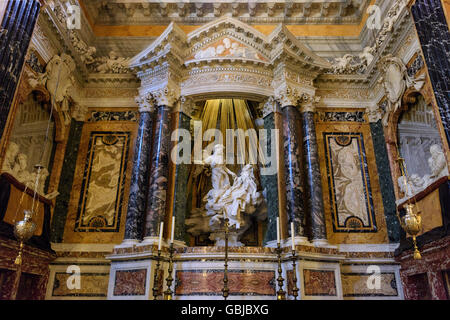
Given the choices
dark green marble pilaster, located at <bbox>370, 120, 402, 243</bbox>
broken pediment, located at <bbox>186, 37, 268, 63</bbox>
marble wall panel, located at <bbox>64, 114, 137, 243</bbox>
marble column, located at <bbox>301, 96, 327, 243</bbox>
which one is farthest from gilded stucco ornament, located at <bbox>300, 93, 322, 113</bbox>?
marble wall panel, located at <bbox>64, 114, 137, 243</bbox>

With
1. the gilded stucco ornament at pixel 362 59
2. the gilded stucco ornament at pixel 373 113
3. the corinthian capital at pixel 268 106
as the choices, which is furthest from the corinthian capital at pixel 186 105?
the gilded stucco ornament at pixel 373 113

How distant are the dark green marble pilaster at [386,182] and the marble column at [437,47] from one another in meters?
2.85

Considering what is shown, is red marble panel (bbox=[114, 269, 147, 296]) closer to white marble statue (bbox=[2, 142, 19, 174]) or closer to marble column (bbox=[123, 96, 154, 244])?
marble column (bbox=[123, 96, 154, 244])

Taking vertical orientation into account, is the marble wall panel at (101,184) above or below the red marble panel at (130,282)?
above

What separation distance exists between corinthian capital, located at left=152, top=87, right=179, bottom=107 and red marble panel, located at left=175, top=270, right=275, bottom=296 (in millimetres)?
3721

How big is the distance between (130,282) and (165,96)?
4.01 metres

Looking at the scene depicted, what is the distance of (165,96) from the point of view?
829cm

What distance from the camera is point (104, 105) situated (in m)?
9.20

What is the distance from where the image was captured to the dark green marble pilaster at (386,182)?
7918mm

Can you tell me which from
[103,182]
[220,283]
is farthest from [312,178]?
[103,182]

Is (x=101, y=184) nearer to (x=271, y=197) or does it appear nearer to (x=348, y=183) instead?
(x=271, y=197)

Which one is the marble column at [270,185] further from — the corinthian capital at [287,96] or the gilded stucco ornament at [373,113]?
the gilded stucco ornament at [373,113]

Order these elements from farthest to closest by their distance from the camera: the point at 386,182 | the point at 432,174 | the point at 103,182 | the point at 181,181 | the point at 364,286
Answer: the point at 103,182 → the point at 386,182 → the point at 181,181 → the point at 364,286 → the point at 432,174
